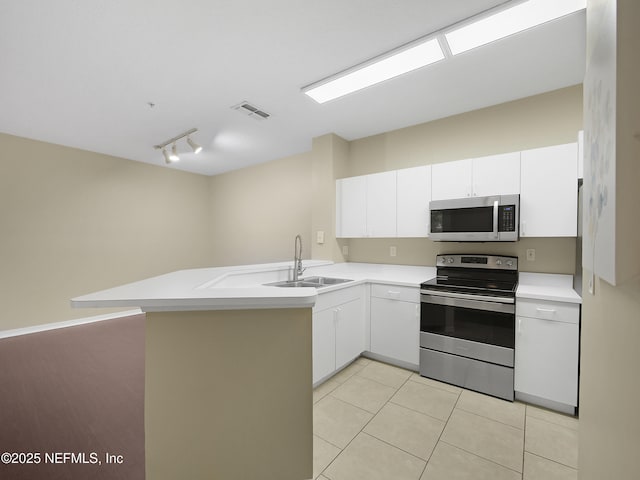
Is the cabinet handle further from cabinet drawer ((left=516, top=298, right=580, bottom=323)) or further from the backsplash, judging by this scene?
the backsplash

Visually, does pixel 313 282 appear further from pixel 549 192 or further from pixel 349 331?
pixel 549 192

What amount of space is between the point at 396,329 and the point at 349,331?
463 mm

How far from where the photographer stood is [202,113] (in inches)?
113

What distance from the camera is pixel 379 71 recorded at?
2.15 m

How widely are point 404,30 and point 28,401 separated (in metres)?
3.66

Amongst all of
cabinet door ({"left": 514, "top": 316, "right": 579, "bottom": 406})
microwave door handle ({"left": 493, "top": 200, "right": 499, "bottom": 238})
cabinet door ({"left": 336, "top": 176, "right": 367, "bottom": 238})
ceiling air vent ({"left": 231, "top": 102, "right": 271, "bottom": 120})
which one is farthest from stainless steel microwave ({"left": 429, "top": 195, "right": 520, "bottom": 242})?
ceiling air vent ({"left": 231, "top": 102, "right": 271, "bottom": 120})

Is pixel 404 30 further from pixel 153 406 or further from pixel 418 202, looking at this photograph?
pixel 153 406

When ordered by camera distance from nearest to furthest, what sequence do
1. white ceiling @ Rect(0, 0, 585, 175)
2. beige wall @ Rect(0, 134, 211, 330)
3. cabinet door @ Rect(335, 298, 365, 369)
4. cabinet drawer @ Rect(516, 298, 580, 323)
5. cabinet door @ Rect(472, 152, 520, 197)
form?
white ceiling @ Rect(0, 0, 585, 175) → cabinet drawer @ Rect(516, 298, 580, 323) → cabinet door @ Rect(472, 152, 520, 197) → cabinet door @ Rect(335, 298, 365, 369) → beige wall @ Rect(0, 134, 211, 330)

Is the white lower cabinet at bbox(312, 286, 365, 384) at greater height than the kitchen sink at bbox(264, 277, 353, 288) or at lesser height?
lesser

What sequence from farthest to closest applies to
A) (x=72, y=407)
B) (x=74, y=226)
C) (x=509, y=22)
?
(x=74, y=226)
(x=72, y=407)
(x=509, y=22)

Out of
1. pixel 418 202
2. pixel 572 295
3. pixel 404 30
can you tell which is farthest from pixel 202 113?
pixel 572 295

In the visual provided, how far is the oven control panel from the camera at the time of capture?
251 centimetres

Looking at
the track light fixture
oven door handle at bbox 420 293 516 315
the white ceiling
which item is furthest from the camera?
the track light fixture

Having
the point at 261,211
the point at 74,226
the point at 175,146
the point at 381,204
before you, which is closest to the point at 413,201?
the point at 381,204
